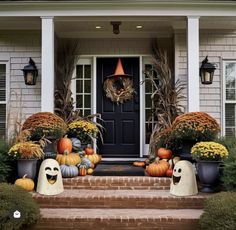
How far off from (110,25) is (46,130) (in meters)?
2.76

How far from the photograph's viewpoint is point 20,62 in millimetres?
8039

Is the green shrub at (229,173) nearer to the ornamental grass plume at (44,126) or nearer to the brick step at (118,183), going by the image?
the brick step at (118,183)

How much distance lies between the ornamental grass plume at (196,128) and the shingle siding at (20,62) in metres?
3.29

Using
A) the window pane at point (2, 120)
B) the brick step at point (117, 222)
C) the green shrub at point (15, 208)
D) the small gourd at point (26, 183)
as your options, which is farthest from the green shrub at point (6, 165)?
the window pane at point (2, 120)

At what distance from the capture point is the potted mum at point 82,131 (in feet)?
23.2

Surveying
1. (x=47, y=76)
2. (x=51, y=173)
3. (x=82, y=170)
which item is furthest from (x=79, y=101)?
(x=51, y=173)

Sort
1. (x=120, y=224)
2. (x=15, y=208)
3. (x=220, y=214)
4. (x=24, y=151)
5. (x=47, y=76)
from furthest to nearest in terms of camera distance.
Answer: (x=47, y=76) < (x=24, y=151) < (x=120, y=224) < (x=15, y=208) < (x=220, y=214)

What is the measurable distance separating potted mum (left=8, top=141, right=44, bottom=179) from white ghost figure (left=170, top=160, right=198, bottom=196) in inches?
79.7

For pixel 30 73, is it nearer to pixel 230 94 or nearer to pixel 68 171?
pixel 68 171

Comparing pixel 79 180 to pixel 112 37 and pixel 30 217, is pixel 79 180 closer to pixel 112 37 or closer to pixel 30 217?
pixel 30 217

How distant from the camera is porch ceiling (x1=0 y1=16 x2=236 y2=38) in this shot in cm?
705

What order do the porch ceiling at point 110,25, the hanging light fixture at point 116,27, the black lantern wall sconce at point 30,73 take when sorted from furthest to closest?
the black lantern wall sconce at point 30,73
the hanging light fixture at point 116,27
the porch ceiling at point 110,25

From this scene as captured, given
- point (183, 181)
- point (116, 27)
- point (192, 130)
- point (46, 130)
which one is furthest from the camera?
point (116, 27)

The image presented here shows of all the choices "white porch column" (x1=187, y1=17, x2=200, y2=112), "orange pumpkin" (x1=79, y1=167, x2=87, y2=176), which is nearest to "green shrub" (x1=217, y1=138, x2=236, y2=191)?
"white porch column" (x1=187, y1=17, x2=200, y2=112)
